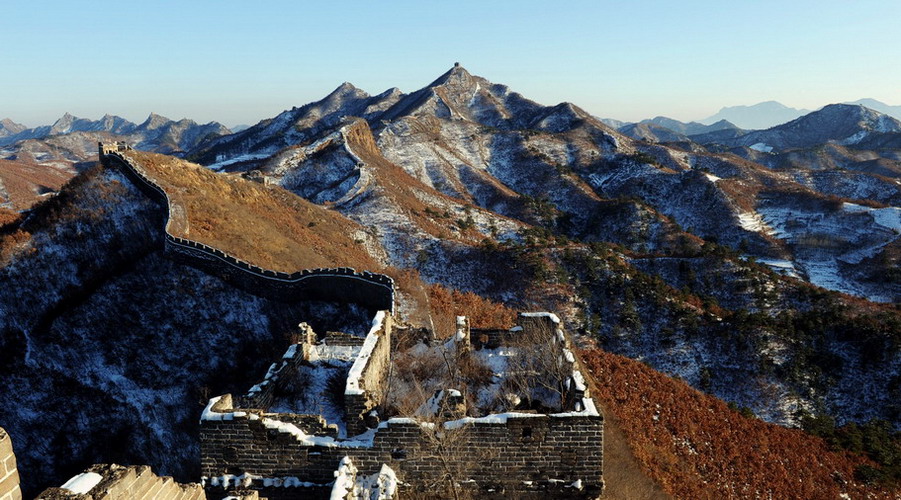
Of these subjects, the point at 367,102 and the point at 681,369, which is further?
the point at 367,102

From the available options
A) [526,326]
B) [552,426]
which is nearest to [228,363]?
[526,326]

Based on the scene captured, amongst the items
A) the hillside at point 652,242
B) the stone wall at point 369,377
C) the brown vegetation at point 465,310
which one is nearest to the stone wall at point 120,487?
the stone wall at point 369,377

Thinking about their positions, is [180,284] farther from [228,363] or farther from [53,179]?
[53,179]

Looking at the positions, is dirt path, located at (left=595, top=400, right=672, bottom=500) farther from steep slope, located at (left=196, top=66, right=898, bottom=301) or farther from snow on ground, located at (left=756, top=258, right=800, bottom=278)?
snow on ground, located at (left=756, top=258, right=800, bottom=278)

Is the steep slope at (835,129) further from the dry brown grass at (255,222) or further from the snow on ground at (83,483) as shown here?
the snow on ground at (83,483)

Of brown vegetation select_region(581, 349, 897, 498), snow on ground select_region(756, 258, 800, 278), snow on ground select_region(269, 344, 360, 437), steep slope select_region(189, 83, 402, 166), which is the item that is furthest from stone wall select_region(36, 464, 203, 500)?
steep slope select_region(189, 83, 402, 166)
